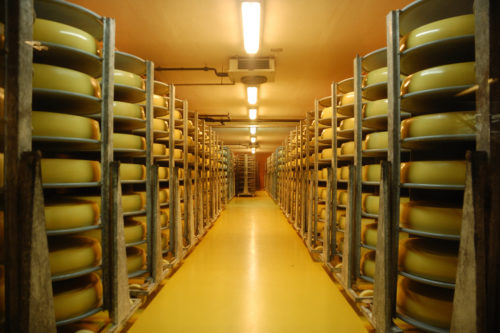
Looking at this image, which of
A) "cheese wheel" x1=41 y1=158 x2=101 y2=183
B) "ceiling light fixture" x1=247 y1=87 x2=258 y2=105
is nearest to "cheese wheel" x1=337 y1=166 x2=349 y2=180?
"cheese wheel" x1=41 y1=158 x2=101 y2=183

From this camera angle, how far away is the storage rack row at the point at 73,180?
1.33 metres

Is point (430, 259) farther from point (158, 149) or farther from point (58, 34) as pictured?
point (158, 149)

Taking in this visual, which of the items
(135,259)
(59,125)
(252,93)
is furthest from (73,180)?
(252,93)

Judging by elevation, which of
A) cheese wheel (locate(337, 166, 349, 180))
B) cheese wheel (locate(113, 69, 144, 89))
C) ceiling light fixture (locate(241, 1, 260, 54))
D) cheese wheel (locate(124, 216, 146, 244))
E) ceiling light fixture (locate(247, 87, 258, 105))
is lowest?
cheese wheel (locate(124, 216, 146, 244))

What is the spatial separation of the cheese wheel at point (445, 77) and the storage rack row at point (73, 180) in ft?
6.31

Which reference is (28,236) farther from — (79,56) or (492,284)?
(492,284)

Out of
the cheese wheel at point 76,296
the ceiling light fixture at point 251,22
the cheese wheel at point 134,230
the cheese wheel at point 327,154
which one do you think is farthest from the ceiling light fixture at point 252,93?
the cheese wheel at point 76,296

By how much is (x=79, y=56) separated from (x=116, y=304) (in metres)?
1.55

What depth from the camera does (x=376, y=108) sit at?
248 centimetres

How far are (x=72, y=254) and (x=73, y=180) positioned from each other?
0.43 m

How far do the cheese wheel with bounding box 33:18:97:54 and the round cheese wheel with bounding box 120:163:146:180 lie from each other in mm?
993

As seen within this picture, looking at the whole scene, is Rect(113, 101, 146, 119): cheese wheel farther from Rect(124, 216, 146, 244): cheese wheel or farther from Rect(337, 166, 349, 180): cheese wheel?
Rect(337, 166, 349, 180): cheese wheel

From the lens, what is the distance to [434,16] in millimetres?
1883

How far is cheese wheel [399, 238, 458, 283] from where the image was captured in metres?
1.62
